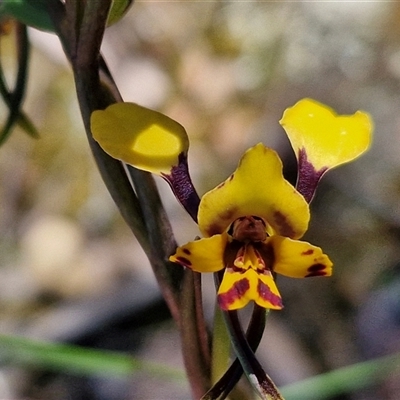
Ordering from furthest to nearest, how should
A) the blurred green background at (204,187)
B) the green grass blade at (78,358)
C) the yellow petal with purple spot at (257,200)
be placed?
1. the blurred green background at (204,187)
2. the green grass blade at (78,358)
3. the yellow petal with purple spot at (257,200)

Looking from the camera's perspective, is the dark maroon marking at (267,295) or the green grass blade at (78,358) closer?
the dark maroon marking at (267,295)

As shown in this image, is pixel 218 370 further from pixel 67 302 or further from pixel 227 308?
pixel 67 302

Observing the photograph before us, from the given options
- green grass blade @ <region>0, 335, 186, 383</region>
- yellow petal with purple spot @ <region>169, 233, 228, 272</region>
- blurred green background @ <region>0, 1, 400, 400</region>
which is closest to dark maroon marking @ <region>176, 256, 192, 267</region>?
yellow petal with purple spot @ <region>169, 233, 228, 272</region>

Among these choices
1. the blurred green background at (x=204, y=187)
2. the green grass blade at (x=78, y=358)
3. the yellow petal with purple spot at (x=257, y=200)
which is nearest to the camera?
the yellow petal with purple spot at (x=257, y=200)

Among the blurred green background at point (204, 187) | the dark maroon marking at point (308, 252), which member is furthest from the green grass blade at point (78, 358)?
the dark maroon marking at point (308, 252)

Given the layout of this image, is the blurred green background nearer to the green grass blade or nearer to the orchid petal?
Answer: the green grass blade

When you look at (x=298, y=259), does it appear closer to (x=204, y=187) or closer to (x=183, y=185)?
(x=183, y=185)

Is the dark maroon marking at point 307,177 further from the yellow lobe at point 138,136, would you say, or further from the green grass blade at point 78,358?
the green grass blade at point 78,358
